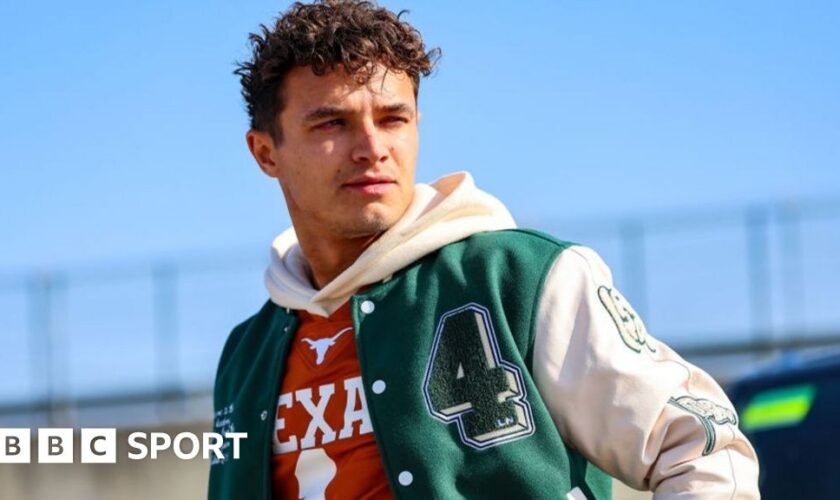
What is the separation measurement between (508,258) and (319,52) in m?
0.71

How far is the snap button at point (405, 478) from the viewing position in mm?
3730

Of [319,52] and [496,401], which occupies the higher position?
[319,52]

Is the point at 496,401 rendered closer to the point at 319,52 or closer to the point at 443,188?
the point at 443,188

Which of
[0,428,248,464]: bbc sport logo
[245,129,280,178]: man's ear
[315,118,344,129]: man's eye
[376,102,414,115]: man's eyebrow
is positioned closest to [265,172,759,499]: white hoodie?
[376,102,414,115]: man's eyebrow

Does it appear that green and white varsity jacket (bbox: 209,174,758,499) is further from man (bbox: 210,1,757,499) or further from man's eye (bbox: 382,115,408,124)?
man's eye (bbox: 382,115,408,124)

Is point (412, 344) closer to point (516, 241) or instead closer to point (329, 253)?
point (516, 241)

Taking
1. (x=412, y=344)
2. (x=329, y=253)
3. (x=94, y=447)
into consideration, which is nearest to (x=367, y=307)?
(x=412, y=344)

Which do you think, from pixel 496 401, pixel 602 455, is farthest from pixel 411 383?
pixel 602 455

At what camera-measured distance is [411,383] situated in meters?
3.84

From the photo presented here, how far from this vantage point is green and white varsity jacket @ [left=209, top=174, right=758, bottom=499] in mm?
3682

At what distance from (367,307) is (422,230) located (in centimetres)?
23

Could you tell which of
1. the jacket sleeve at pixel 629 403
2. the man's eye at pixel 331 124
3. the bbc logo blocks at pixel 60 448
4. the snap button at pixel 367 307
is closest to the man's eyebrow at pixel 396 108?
the man's eye at pixel 331 124

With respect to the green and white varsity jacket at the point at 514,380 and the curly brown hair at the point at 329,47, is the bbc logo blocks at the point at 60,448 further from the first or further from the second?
the green and white varsity jacket at the point at 514,380

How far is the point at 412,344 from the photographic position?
3902 millimetres
